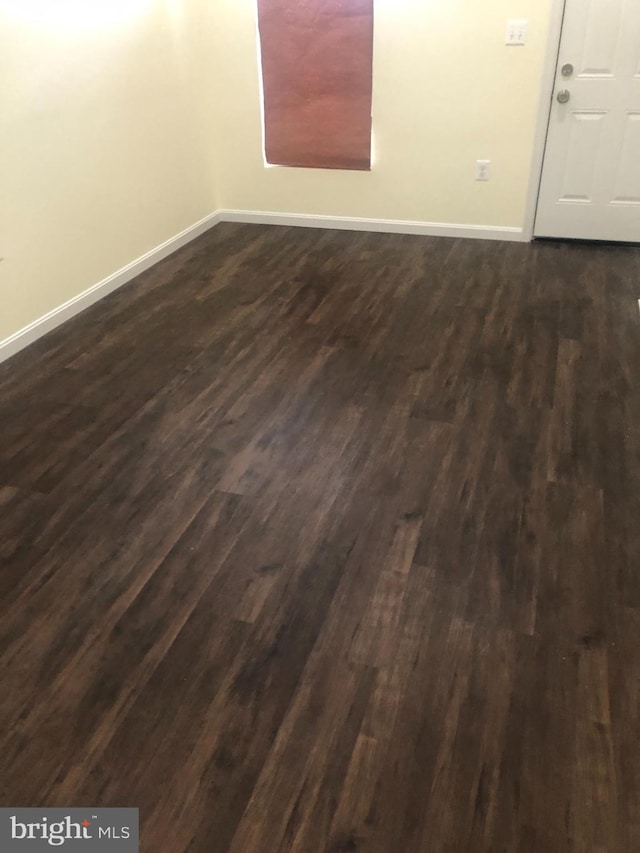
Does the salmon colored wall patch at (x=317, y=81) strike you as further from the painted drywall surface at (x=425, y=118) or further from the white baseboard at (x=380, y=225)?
the white baseboard at (x=380, y=225)

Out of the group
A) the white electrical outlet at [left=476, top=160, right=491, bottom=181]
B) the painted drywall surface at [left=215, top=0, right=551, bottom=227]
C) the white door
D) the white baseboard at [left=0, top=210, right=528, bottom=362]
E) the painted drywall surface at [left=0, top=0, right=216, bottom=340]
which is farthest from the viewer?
the white electrical outlet at [left=476, top=160, right=491, bottom=181]

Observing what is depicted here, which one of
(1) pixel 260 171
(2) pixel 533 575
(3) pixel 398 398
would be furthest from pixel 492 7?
(2) pixel 533 575

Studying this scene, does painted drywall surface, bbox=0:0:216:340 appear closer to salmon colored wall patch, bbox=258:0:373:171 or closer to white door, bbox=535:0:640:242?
salmon colored wall patch, bbox=258:0:373:171

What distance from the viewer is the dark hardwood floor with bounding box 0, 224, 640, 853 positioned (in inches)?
53.3

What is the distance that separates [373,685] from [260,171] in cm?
377

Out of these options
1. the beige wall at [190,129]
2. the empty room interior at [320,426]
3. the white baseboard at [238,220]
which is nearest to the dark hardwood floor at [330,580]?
the empty room interior at [320,426]

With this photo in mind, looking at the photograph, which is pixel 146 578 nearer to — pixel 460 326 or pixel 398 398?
pixel 398 398

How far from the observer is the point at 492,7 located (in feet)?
12.1

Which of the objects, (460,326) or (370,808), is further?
(460,326)

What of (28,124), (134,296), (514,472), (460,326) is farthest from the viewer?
(134,296)

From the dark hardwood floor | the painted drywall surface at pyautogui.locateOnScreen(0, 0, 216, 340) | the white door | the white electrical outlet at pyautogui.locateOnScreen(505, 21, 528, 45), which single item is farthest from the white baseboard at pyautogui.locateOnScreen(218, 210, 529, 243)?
the dark hardwood floor

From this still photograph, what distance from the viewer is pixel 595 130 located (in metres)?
3.84

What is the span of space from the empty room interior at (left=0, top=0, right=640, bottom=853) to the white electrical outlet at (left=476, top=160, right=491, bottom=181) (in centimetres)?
4

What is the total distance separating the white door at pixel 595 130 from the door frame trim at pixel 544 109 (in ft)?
0.10
